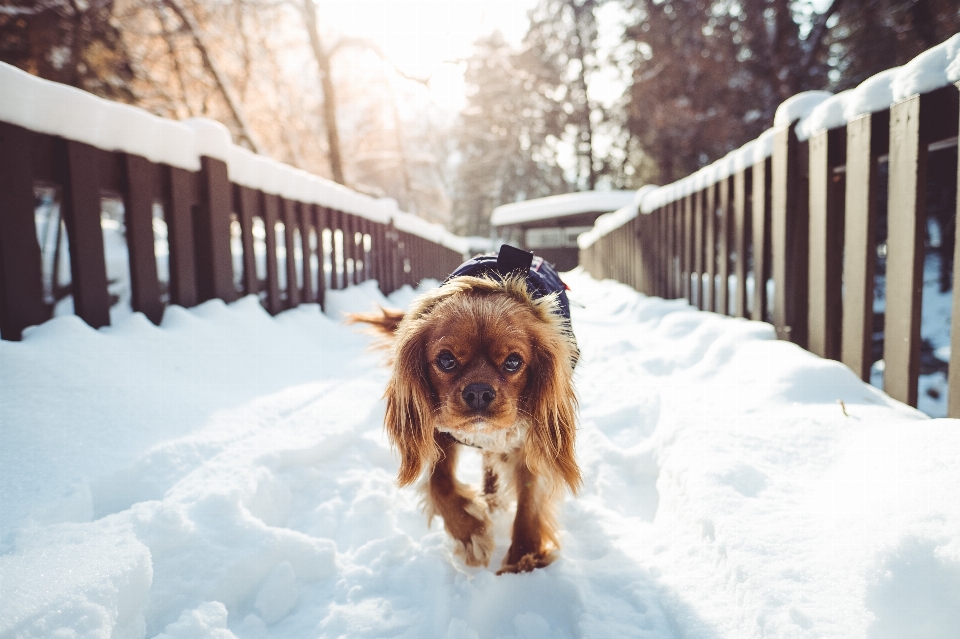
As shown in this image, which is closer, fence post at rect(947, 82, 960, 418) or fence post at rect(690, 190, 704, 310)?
fence post at rect(947, 82, 960, 418)

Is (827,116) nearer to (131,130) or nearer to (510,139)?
(131,130)

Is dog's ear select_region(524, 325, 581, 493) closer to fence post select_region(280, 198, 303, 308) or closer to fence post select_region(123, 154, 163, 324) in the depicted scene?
fence post select_region(123, 154, 163, 324)

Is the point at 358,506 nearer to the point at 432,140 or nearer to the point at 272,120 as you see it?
the point at 272,120

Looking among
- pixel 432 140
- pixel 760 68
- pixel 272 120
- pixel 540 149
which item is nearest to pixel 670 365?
pixel 760 68

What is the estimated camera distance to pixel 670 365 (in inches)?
121

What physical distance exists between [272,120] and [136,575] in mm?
11580

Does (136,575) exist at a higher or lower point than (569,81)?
lower

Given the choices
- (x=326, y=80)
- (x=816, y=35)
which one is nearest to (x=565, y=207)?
(x=816, y=35)

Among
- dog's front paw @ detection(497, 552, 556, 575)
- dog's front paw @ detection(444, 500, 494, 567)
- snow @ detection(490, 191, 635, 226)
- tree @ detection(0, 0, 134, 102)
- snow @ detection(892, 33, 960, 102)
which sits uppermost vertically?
tree @ detection(0, 0, 134, 102)

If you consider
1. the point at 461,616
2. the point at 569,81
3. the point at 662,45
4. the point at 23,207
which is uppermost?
the point at 569,81

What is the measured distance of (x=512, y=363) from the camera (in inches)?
61.2

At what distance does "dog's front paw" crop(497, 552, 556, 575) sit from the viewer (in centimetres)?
150

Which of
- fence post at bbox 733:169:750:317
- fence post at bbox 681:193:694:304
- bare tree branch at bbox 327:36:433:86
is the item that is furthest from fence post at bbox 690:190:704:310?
bare tree branch at bbox 327:36:433:86

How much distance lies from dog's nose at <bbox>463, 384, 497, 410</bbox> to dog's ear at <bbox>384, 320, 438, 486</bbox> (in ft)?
0.84
